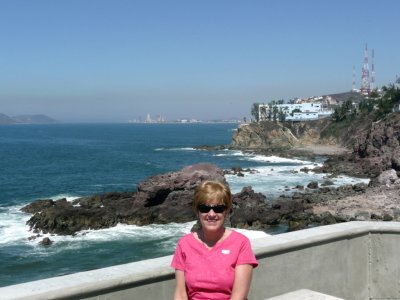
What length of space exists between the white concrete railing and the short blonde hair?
103cm

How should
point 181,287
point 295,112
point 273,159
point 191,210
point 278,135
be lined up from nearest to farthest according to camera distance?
point 181,287, point 191,210, point 273,159, point 278,135, point 295,112

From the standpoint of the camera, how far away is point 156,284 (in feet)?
13.5

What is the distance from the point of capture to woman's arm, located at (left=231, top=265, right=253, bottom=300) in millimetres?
3141

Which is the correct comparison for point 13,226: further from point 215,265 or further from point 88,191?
point 215,265

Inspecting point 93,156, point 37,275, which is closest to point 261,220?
point 37,275

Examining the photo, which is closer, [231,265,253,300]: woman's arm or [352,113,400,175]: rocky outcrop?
[231,265,253,300]: woman's arm

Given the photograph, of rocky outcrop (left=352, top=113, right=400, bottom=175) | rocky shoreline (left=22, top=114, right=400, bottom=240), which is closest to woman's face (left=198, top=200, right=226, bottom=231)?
rocky shoreline (left=22, top=114, right=400, bottom=240)

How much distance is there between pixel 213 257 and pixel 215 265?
0.05 metres

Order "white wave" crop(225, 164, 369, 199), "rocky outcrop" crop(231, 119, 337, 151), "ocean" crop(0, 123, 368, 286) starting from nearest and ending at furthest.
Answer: "ocean" crop(0, 123, 368, 286), "white wave" crop(225, 164, 369, 199), "rocky outcrop" crop(231, 119, 337, 151)

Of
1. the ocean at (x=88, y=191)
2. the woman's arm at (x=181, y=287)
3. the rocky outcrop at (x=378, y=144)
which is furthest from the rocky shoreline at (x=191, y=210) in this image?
the woman's arm at (x=181, y=287)

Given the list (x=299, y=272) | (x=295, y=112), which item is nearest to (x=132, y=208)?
(x=299, y=272)

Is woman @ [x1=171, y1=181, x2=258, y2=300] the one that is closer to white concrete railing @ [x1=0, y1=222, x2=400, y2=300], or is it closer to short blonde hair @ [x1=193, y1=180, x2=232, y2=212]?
short blonde hair @ [x1=193, y1=180, x2=232, y2=212]

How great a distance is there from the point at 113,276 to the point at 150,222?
29.2 metres

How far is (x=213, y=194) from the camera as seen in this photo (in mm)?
3307
